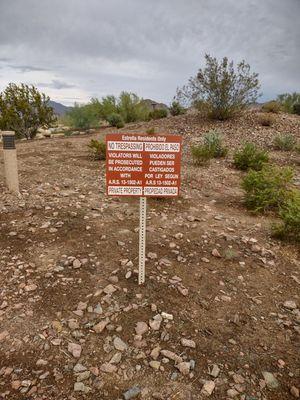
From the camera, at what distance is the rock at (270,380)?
9.61 feet

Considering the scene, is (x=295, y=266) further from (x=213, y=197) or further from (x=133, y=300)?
(x=213, y=197)

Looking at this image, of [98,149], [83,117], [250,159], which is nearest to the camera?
[250,159]

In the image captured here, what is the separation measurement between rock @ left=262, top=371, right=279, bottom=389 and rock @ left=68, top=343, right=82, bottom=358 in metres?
1.65

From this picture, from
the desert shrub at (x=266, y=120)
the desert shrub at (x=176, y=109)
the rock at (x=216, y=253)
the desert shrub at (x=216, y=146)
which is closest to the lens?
the rock at (x=216, y=253)

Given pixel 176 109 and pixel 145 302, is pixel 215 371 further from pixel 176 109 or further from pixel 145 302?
pixel 176 109

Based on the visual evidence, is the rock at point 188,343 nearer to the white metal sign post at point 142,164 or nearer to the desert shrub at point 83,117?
Result: the white metal sign post at point 142,164

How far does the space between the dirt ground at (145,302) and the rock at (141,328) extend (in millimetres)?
17

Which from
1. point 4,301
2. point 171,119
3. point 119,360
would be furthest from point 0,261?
point 171,119

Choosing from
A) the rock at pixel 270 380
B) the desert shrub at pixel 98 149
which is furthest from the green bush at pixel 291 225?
the desert shrub at pixel 98 149

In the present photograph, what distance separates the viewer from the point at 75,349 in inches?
125

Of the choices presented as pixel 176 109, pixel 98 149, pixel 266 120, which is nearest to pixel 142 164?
pixel 98 149

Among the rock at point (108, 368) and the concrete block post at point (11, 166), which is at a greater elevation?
the concrete block post at point (11, 166)

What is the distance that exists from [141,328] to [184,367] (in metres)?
0.60

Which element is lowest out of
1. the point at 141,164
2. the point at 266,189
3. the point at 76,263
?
the point at 76,263
